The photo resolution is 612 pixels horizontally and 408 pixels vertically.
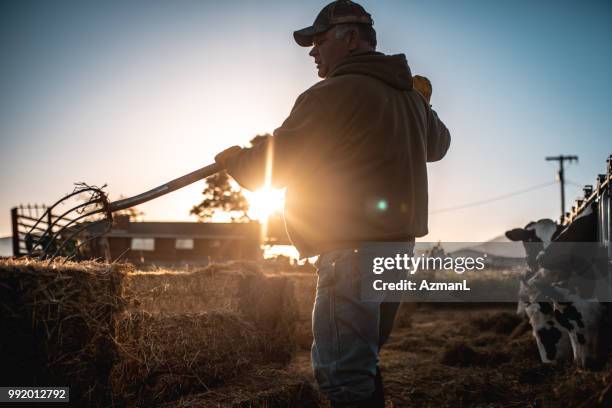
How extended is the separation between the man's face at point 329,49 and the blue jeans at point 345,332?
41.0 inches

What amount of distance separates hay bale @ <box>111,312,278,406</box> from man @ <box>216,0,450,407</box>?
2.63 m

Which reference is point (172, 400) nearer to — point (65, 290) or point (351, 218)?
point (65, 290)

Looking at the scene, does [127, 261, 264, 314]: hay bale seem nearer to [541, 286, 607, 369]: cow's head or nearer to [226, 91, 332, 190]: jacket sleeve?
[541, 286, 607, 369]: cow's head

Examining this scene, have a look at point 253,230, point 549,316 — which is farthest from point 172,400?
point 253,230

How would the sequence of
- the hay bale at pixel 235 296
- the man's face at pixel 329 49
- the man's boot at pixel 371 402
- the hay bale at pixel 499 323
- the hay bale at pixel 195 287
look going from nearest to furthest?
the man's boot at pixel 371 402 → the man's face at pixel 329 49 → the hay bale at pixel 195 287 → the hay bale at pixel 235 296 → the hay bale at pixel 499 323

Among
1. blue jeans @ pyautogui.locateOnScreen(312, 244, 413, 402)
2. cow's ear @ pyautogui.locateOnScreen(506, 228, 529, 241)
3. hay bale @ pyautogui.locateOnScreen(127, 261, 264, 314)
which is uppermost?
cow's ear @ pyautogui.locateOnScreen(506, 228, 529, 241)

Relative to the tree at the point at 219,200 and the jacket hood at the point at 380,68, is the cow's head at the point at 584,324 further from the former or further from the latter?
the tree at the point at 219,200

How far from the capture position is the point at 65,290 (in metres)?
3.77

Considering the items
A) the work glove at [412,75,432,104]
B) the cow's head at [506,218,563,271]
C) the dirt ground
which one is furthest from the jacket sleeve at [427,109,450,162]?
the cow's head at [506,218,563,271]

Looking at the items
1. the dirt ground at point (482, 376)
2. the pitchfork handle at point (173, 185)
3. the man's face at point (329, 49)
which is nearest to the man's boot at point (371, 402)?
the pitchfork handle at point (173, 185)

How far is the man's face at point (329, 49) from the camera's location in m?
2.63

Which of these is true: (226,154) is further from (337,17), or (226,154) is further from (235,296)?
(235,296)

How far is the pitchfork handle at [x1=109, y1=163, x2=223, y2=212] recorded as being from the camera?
3133 millimetres

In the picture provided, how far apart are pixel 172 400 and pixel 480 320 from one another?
8.90 metres
